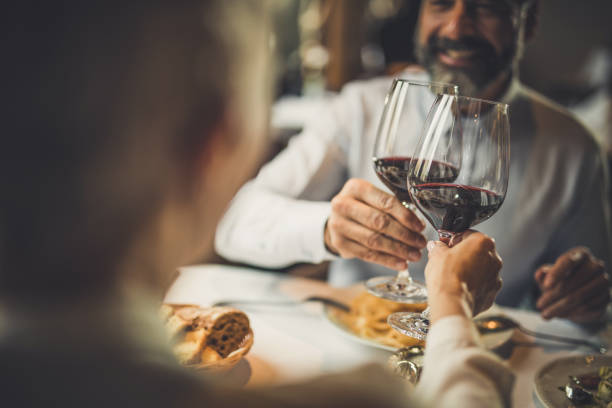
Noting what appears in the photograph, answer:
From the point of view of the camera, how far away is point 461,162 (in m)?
0.74

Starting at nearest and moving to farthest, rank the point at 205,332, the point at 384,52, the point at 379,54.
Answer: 1. the point at 205,332
2. the point at 384,52
3. the point at 379,54

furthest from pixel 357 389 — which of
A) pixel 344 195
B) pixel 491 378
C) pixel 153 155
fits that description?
pixel 344 195

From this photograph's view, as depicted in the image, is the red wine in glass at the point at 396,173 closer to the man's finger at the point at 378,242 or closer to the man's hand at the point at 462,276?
the man's finger at the point at 378,242

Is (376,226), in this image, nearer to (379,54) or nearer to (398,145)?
(398,145)

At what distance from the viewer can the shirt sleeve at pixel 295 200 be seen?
1.24 m

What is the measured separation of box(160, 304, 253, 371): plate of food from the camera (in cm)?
67

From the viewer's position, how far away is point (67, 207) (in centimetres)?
41

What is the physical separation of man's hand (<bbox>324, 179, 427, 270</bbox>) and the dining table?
162 millimetres

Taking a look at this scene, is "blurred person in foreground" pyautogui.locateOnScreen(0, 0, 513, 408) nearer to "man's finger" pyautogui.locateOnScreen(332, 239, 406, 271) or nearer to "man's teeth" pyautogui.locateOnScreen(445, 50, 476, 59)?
"man's finger" pyautogui.locateOnScreen(332, 239, 406, 271)

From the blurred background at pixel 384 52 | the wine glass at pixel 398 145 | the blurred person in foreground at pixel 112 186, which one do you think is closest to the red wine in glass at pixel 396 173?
the wine glass at pixel 398 145

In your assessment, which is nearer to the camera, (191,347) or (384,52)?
(191,347)

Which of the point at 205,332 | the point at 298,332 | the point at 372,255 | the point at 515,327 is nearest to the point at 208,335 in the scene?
the point at 205,332

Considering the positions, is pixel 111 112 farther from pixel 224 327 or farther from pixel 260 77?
pixel 224 327

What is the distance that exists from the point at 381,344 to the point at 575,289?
1.82ft
